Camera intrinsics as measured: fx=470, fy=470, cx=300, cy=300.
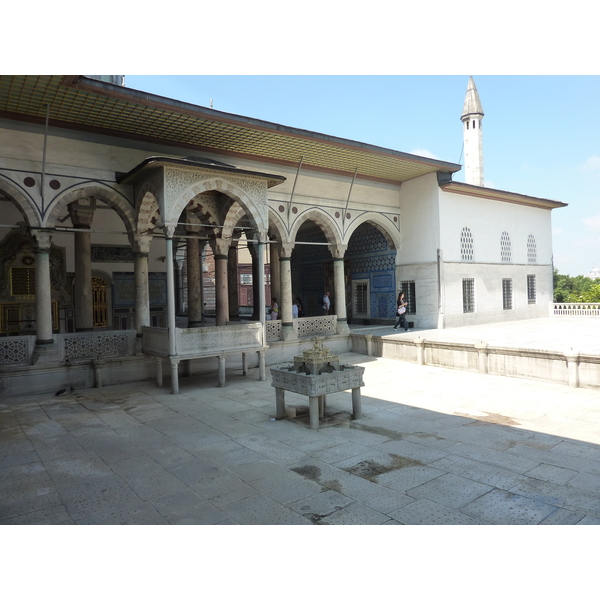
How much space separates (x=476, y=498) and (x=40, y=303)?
7.73 metres

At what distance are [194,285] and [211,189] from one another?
11.3 ft

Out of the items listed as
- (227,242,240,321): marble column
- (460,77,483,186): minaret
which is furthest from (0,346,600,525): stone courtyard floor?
(460,77,483,186): minaret

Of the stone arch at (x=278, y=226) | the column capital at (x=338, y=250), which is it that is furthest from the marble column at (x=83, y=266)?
the column capital at (x=338, y=250)

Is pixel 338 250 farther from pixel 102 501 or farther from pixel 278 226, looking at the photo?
pixel 102 501

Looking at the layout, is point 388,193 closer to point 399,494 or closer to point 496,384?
point 496,384

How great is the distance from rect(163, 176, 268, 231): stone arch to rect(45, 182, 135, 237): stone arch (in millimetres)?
1321

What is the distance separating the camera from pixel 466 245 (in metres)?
14.6


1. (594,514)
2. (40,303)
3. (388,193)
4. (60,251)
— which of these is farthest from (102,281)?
(594,514)

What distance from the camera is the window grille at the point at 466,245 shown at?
14.5m

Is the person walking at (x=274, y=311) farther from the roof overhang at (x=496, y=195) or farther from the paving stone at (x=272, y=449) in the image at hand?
the paving stone at (x=272, y=449)

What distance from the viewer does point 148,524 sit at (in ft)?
11.2

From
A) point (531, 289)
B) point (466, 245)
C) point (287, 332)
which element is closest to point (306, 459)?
point (287, 332)

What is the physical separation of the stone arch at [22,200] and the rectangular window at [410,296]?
9974mm
